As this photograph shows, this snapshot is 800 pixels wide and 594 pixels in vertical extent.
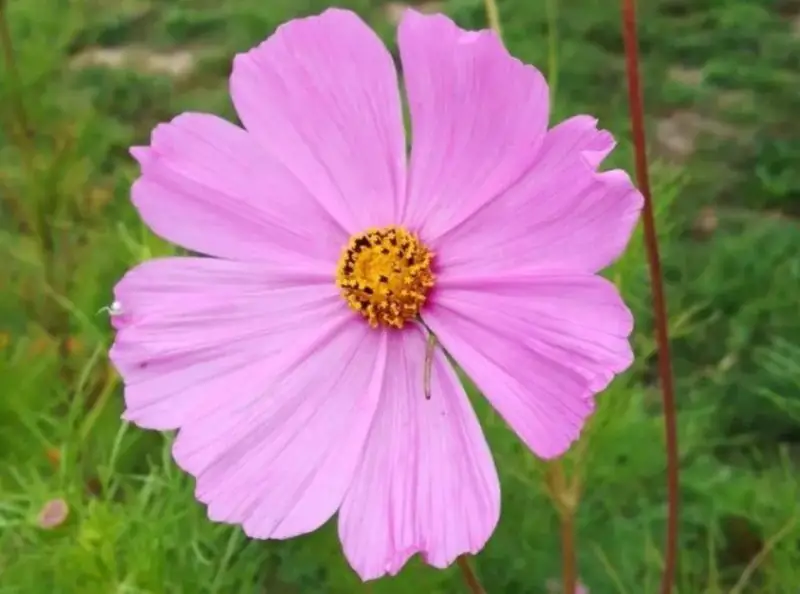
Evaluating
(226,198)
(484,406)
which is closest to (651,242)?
(226,198)

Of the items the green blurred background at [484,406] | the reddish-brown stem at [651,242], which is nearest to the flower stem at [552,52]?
the green blurred background at [484,406]

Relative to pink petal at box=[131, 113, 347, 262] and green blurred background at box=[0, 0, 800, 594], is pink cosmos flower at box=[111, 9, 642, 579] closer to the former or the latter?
pink petal at box=[131, 113, 347, 262]

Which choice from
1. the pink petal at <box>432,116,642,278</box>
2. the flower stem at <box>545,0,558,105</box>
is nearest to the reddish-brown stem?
the pink petal at <box>432,116,642,278</box>

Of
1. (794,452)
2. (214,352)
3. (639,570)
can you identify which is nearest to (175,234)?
(214,352)

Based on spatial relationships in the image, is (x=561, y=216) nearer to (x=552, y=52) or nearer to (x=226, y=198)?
(x=226, y=198)

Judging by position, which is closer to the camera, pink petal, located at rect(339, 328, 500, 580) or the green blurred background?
pink petal, located at rect(339, 328, 500, 580)

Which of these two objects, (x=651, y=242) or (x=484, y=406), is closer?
(x=651, y=242)

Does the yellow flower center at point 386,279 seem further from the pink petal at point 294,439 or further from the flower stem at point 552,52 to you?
the flower stem at point 552,52
